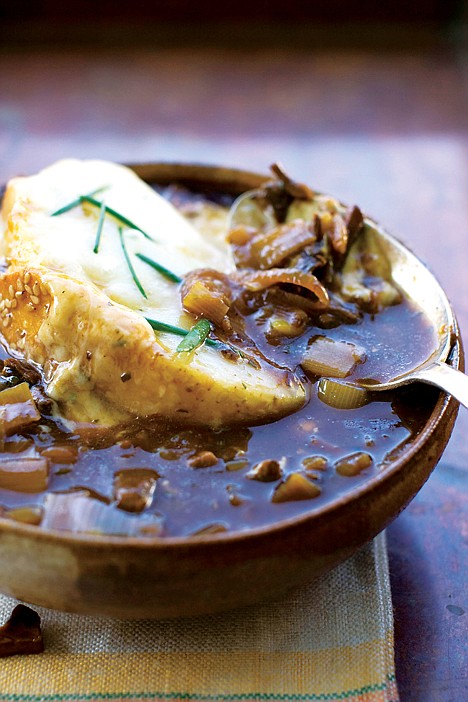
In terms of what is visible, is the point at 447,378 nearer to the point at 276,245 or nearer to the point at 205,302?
the point at 205,302

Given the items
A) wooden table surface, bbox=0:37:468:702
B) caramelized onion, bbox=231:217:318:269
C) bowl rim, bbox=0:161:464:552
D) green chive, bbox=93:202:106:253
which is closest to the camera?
bowl rim, bbox=0:161:464:552

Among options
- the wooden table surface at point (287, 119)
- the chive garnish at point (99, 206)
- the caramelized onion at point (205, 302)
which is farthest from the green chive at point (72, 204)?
the wooden table surface at point (287, 119)

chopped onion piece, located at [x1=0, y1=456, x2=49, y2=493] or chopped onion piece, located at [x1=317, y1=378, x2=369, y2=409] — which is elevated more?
chopped onion piece, located at [x1=317, y1=378, x2=369, y2=409]

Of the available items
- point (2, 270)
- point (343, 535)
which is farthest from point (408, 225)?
point (343, 535)

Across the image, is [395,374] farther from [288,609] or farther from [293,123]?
[293,123]

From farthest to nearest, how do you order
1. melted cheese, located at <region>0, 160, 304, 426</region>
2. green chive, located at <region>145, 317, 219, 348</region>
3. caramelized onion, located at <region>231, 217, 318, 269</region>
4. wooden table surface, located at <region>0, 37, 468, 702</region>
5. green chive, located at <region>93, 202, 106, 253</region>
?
wooden table surface, located at <region>0, 37, 468, 702</region> → caramelized onion, located at <region>231, 217, 318, 269</region> → green chive, located at <region>93, 202, 106, 253</region> → green chive, located at <region>145, 317, 219, 348</region> → melted cheese, located at <region>0, 160, 304, 426</region>

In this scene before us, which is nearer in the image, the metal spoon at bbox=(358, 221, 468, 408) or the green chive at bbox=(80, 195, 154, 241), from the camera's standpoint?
the metal spoon at bbox=(358, 221, 468, 408)

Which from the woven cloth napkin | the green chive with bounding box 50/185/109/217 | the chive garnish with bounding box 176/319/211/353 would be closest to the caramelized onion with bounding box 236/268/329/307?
the chive garnish with bounding box 176/319/211/353

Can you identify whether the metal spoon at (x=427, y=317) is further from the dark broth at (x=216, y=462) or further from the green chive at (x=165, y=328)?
the green chive at (x=165, y=328)

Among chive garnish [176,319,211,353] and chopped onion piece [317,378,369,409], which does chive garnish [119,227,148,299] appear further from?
chopped onion piece [317,378,369,409]
